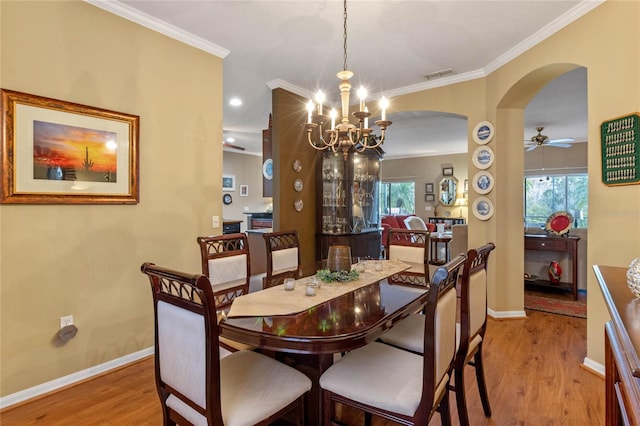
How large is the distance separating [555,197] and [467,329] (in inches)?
329

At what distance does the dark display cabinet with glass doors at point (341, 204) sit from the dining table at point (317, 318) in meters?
2.42

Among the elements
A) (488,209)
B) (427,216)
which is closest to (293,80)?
(488,209)

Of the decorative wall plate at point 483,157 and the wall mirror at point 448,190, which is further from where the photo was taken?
the wall mirror at point 448,190

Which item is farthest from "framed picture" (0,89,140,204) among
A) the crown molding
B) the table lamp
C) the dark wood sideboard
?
the table lamp

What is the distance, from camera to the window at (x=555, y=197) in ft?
25.7

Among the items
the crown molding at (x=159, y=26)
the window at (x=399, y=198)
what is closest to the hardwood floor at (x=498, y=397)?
the crown molding at (x=159, y=26)

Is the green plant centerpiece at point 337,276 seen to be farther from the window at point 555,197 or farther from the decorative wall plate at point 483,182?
the window at point 555,197

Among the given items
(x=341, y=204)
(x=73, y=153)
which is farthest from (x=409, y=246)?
(x=73, y=153)

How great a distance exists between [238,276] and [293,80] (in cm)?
258

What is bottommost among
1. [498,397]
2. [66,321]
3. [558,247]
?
[498,397]

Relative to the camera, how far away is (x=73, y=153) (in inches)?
89.9

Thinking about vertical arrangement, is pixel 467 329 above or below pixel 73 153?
below

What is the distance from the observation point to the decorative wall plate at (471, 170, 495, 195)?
367cm

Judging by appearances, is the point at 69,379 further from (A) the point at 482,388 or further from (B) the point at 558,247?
(B) the point at 558,247
